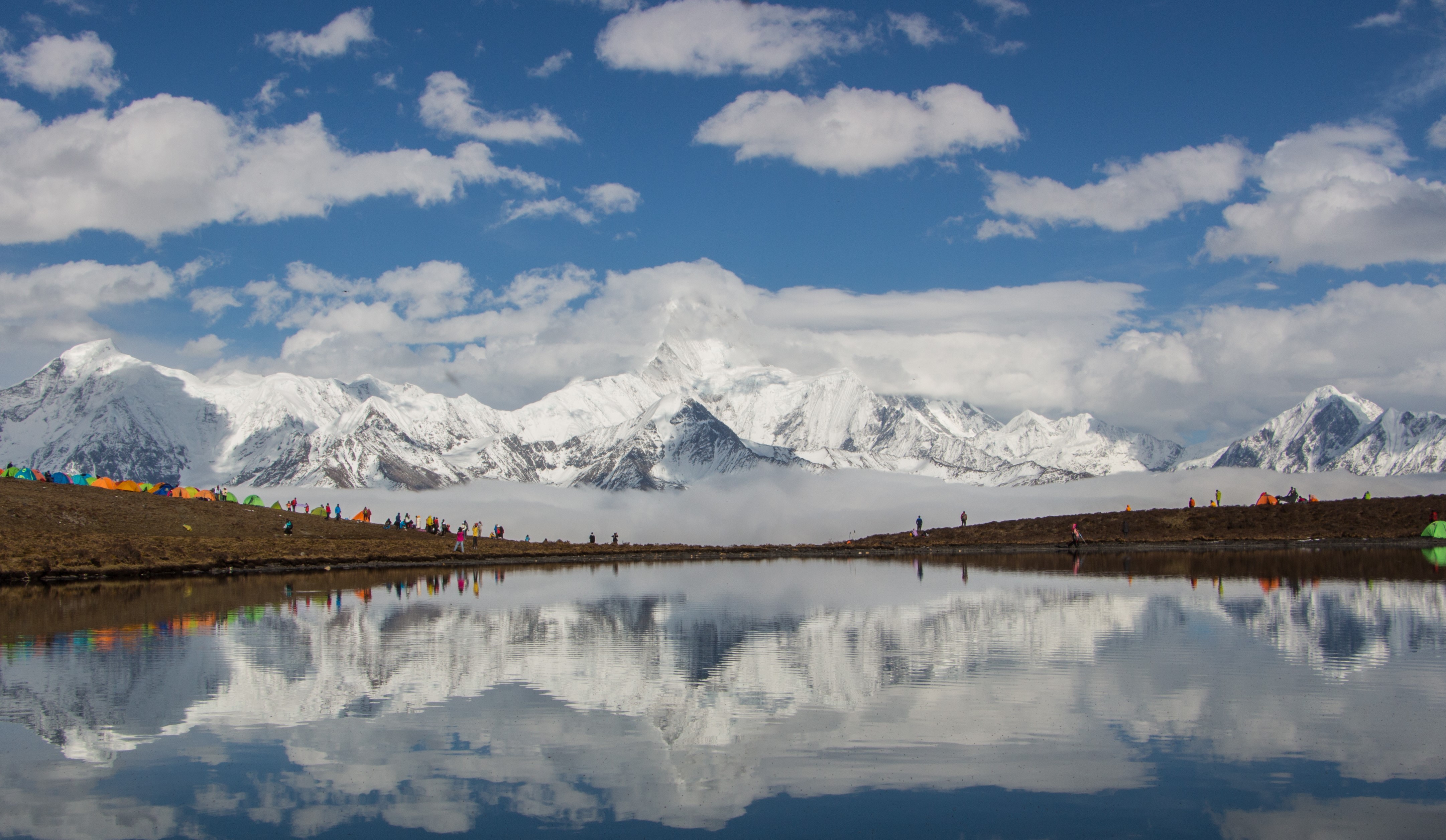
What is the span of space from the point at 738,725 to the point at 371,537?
74.5 m

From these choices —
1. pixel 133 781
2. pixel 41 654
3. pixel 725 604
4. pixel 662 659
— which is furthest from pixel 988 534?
pixel 133 781

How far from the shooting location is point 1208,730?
17938mm

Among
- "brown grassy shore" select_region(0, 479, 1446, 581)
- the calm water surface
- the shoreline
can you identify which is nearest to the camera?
the calm water surface

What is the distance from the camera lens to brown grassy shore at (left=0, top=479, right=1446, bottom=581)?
197 ft

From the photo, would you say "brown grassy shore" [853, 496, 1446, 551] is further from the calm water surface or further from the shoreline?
the calm water surface

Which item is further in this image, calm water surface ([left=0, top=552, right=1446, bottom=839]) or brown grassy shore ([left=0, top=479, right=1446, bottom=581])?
brown grassy shore ([left=0, top=479, right=1446, bottom=581])

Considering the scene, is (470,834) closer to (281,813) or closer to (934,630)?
(281,813)

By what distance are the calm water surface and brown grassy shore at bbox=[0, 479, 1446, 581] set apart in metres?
Result: 26.5

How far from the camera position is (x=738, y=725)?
18.8m

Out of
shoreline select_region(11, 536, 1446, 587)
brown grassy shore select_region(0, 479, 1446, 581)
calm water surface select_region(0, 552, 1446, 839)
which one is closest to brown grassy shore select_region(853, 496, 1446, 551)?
brown grassy shore select_region(0, 479, 1446, 581)

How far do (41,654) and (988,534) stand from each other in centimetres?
8500

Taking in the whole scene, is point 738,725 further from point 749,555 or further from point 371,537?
point 749,555

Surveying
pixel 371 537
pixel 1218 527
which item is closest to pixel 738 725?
pixel 371 537

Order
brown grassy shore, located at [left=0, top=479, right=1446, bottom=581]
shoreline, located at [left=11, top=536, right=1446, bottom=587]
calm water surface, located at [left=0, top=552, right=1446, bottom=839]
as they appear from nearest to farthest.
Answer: calm water surface, located at [left=0, top=552, right=1446, bottom=839]
shoreline, located at [left=11, top=536, right=1446, bottom=587]
brown grassy shore, located at [left=0, top=479, right=1446, bottom=581]
